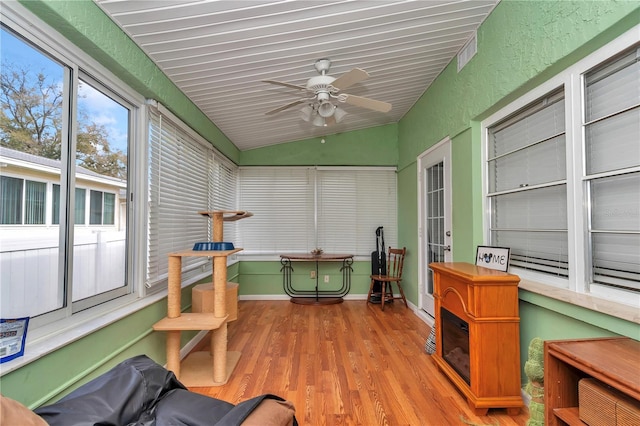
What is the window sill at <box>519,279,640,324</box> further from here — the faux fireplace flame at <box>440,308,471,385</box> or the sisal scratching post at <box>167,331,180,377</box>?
the sisal scratching post at <box>167,331,180,377</box>

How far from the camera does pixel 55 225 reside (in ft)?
5.10

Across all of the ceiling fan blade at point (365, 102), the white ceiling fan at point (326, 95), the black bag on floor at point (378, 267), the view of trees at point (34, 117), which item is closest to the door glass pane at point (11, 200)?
the view of trees at point (34, 117)

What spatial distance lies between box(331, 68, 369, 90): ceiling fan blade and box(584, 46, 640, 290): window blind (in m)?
1.32

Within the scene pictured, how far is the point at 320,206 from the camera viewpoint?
5020 mm

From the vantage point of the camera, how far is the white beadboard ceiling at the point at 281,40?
1896 mm

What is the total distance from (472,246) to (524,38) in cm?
157

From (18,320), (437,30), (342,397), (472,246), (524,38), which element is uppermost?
(437,30)

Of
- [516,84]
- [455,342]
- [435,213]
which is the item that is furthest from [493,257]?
[435,213]

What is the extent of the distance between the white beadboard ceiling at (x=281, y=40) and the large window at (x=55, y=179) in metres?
0.47

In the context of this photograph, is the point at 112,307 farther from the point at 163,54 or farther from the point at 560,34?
the point at 560,34

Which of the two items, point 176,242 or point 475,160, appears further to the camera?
point 176,242

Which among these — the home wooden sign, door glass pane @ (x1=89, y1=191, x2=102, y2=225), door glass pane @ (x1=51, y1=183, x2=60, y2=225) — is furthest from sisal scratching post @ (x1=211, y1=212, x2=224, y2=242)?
the home wooden sign

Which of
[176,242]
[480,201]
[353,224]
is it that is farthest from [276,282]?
[480,201]

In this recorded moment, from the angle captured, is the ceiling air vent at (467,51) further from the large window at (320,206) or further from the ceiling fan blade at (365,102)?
the large window at (320,206)
